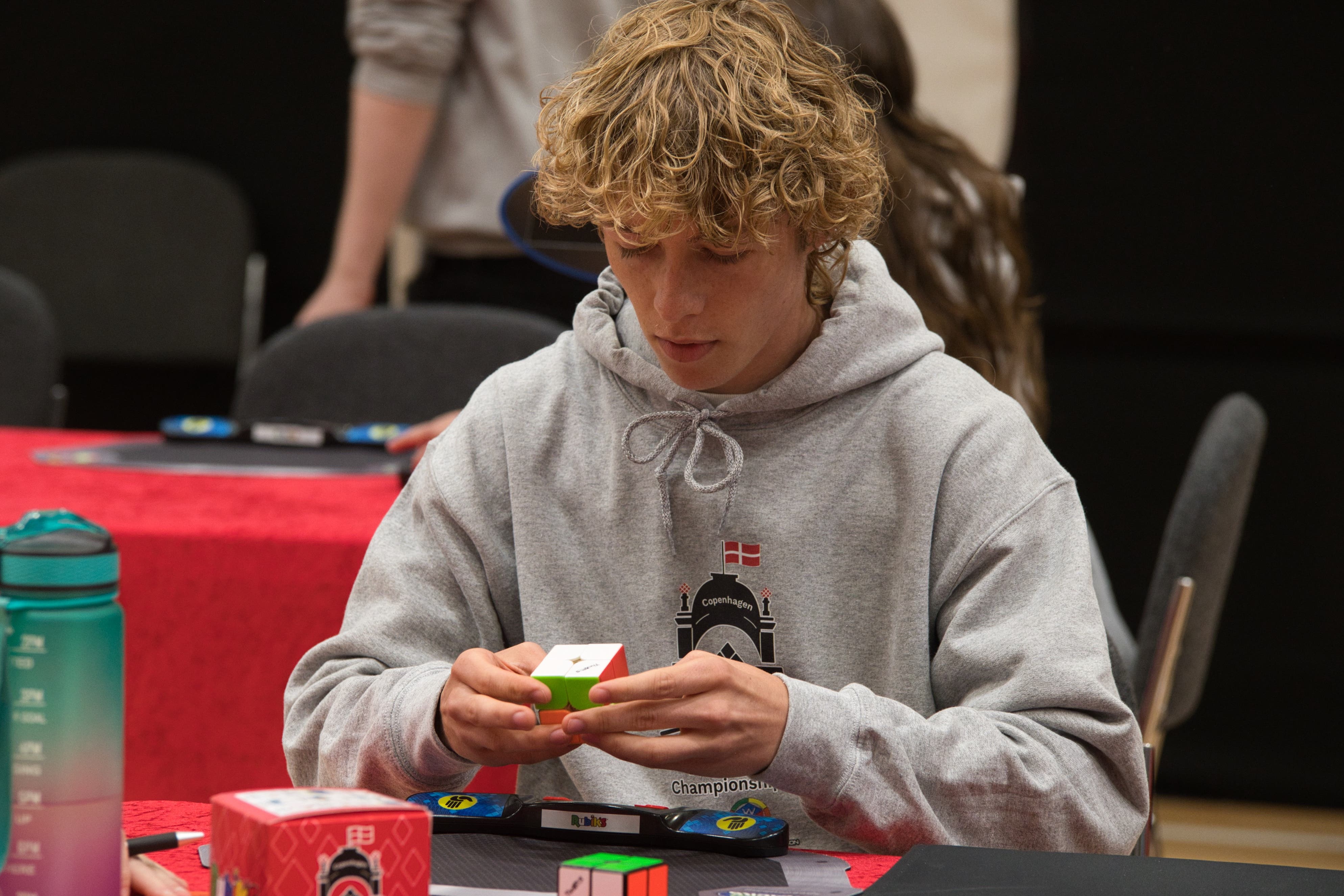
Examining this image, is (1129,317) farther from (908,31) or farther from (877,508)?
(877,508)

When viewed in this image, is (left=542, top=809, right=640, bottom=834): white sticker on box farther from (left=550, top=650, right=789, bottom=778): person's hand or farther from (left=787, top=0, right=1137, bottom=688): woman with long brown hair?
(left=787, top=0, right=1137, bottom=688): woman with long brown hair

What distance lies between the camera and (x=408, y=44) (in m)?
2.31

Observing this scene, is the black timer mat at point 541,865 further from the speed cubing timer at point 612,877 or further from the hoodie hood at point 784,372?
the hoodie hood at point 784,372

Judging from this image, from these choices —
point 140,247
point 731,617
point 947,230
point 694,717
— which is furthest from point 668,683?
point 140,247

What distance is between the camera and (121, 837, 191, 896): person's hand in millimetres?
668

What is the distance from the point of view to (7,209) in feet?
11.8

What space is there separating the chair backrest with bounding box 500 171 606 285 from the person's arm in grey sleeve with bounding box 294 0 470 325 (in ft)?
3.26

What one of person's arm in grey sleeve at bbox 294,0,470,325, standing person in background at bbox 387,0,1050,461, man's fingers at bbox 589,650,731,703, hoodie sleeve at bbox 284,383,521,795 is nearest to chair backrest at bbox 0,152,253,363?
person's arm in grey sleeve at bbox 294,0,470,325

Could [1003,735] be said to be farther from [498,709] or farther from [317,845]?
[317,845]

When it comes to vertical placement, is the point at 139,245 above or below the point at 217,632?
above

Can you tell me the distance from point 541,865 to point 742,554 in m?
0.36

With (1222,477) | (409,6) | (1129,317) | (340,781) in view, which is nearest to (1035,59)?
(1129,317)

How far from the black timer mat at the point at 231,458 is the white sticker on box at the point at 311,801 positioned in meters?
1.13

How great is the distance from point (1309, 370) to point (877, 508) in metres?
2.49
